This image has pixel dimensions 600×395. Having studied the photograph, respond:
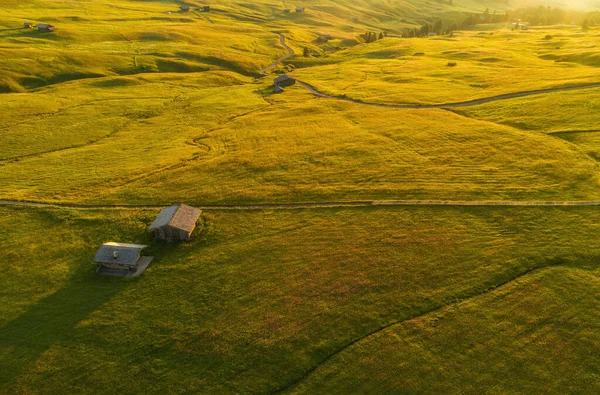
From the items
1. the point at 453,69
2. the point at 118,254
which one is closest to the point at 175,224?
the point at 118,254

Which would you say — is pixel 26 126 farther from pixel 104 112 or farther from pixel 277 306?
pixel 277 306

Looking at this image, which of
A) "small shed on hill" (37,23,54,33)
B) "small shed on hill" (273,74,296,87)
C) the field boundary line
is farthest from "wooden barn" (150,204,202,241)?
"small shed on hill" (37,23,54,33)

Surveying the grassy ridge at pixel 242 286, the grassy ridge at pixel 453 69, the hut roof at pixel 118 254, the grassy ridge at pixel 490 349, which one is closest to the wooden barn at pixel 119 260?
the hut roof at pixel 118 254

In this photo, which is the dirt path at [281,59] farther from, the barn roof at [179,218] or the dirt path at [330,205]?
the barn roof at [179,218]

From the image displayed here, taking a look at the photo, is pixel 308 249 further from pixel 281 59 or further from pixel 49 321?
pixel 281 59

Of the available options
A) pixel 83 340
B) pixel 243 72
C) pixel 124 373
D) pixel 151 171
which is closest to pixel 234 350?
pixel 124 373

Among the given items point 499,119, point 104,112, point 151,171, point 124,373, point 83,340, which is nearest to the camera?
point 124,373

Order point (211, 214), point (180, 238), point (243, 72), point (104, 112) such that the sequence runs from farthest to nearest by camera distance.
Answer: point (243, 72) < point (104, 112) < point (211, 214) < point (180, 238)
